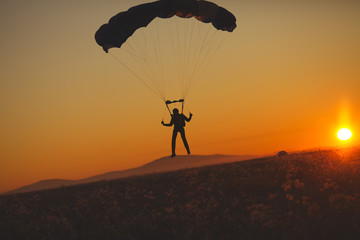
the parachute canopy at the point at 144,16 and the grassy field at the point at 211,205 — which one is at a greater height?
the parachute canopy at the point at 144,16

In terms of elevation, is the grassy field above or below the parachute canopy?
below

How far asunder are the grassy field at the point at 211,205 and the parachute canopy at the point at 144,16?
25.3ft

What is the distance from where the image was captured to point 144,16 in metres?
22.2

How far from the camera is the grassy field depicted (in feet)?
51.4

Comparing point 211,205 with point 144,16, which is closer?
point 211,205

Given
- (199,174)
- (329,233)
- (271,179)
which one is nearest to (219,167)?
(199,174)

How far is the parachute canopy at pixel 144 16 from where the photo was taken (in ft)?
72.6

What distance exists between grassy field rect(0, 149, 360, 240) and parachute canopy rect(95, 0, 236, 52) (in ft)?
25.3

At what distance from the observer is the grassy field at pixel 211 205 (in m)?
15.7

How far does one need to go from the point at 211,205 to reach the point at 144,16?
34.9ft

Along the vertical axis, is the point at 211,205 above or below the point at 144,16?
below

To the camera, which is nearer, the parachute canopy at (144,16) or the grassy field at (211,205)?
the grassy field at (211,205)

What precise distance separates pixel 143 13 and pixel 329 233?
14169 mm

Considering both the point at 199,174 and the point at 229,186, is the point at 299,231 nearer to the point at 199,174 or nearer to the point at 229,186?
the point at 229,186
